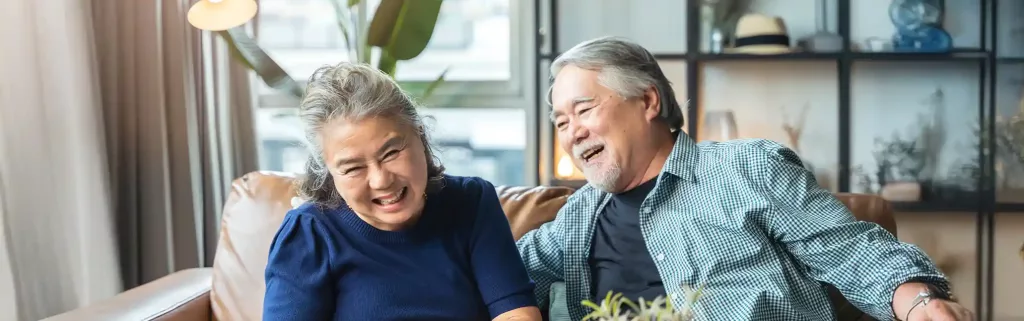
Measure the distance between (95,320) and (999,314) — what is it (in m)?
2.67

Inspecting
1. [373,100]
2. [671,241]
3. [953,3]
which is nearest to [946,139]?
[953,3]

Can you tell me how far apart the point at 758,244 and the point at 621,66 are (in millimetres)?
421

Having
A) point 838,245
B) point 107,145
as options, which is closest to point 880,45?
point 838,245

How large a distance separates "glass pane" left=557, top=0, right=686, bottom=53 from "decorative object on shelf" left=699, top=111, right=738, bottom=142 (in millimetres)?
248

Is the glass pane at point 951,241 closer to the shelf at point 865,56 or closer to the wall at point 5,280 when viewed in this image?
the shelf at point 865,56

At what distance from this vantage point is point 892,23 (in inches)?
116

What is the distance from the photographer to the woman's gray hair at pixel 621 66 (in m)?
1.75

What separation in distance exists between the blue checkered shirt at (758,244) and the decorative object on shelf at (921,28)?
4.44 feet

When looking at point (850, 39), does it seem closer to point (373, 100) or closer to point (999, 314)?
point (999, 314)

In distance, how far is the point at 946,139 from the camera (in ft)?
9.61

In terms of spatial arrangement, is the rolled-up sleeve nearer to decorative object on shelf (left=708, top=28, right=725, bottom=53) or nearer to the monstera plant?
the monstera plant

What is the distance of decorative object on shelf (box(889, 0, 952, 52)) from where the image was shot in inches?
111

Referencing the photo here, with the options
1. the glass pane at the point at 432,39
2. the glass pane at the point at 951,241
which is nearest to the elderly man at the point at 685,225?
the glass pane at the point at 951,241

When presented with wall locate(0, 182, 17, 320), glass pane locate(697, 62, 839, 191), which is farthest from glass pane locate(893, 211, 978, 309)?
wall locate(0, 182, 17, 320)
